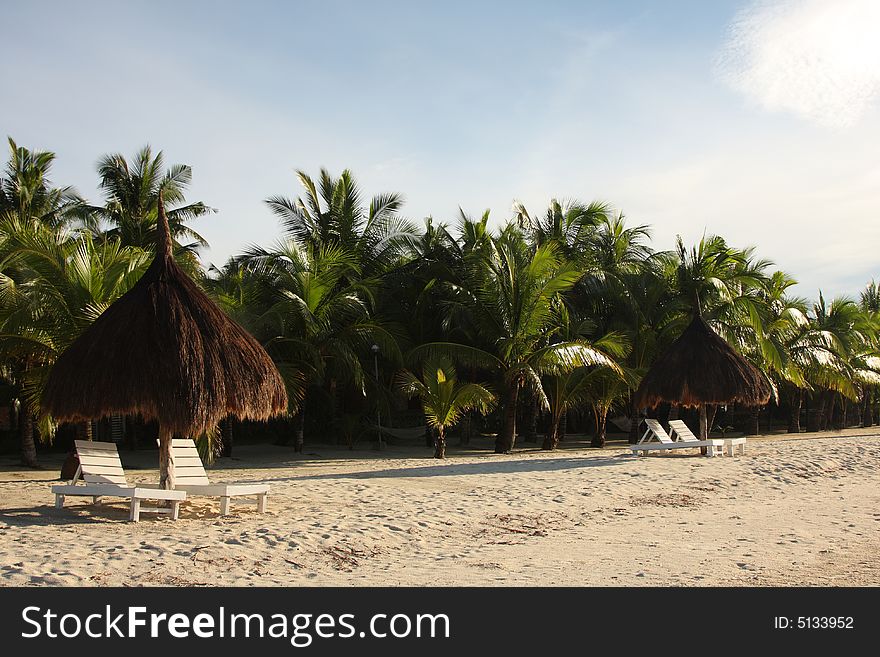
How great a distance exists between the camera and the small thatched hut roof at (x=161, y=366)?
8047mm

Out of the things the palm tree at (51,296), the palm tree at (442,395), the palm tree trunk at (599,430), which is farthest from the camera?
the palm tree trunk at (599,430)

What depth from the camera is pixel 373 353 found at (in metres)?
19.0

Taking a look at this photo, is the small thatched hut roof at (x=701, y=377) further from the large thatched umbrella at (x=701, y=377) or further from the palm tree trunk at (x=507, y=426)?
the palm tree trunk at (x=507, y=426)

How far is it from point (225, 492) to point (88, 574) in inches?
103

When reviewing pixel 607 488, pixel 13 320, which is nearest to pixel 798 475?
pixel 607 488

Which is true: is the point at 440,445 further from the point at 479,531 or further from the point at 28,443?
the point at 479,531

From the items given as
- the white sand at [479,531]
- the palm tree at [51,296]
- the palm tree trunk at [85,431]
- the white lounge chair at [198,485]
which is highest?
the palm tree at [51,296]

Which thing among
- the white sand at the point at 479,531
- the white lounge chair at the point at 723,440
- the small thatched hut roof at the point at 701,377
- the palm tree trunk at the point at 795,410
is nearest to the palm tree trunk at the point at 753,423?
the palm tree trunk at the point at 795,410

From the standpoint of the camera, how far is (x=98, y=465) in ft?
27.2

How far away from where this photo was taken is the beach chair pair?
7691 mm

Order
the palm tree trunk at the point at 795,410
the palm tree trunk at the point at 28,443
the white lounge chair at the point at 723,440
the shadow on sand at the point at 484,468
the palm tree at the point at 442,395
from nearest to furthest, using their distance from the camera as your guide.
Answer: the shadow on sand at the point at 484,468
the palm tree trunk at the point at 28,443
the palm tree at the point at 442,395
the white lounge chair at the point at 723,440
the palm tree trunk at the point at 795,410

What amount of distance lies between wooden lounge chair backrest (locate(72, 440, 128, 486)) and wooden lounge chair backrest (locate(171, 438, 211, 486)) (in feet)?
1.83

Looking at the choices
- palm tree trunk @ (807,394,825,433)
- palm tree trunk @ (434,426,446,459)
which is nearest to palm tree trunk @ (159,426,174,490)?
palm tree trunk @ (434,426,446,459)

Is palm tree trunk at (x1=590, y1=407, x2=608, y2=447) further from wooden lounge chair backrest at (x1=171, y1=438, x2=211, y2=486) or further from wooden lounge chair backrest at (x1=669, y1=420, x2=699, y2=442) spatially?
wooden lounge chair backrest at (x1=171, y1=438, x2=211, y2=486)
